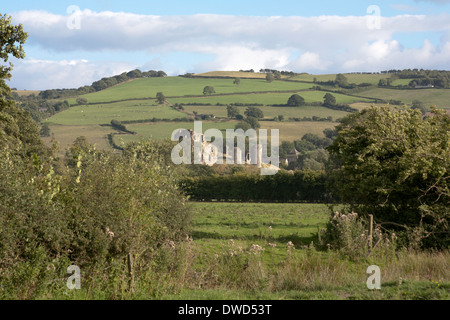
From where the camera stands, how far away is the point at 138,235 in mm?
12375

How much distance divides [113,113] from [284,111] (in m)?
53.7

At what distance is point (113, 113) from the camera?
502 feet

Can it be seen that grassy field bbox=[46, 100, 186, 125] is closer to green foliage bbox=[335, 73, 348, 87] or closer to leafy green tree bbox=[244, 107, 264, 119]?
leafy green tree bbox=[244, 107, 264, 119]

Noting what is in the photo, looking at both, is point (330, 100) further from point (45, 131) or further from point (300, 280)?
point (300, 280)

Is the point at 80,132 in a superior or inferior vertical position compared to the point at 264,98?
inferior

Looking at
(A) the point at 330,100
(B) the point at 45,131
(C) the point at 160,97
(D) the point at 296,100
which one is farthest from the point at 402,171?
(C) the point at 160,97

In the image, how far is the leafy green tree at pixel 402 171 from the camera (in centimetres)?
1856

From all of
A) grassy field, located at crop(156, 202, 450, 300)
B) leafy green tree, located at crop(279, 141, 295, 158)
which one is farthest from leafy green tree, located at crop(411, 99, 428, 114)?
grassy field, located at crop(156, 202, 450, 300)

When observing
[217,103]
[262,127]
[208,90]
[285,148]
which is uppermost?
[208,90]

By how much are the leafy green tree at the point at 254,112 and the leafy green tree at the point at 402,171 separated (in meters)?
129

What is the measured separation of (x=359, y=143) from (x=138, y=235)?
41.7ft

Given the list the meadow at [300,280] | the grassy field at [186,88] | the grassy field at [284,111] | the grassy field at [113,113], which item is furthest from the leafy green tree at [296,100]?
the meadow at [300,280]

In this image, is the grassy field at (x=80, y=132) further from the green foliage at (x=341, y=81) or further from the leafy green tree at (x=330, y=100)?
the green foliage at (x=341, y=81)
